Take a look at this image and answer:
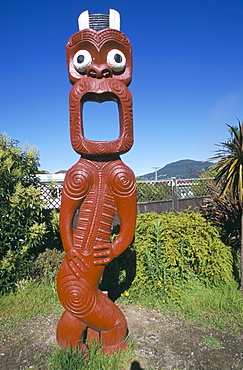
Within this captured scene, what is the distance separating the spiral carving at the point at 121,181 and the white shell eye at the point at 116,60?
114cm

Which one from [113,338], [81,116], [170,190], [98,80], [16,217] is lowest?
[113,338]

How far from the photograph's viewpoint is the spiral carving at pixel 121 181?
313 cm

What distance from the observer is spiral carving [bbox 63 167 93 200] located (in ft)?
10.1

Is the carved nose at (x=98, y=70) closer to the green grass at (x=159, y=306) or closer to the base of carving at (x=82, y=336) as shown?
the base of carving at (x=82, y=336)

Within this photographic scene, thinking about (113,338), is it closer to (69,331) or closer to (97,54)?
(69,331)

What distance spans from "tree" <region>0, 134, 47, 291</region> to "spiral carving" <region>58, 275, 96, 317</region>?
7.95 ft

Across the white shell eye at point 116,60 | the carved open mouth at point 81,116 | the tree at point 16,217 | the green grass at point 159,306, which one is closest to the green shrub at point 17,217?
the tree at point 16,217

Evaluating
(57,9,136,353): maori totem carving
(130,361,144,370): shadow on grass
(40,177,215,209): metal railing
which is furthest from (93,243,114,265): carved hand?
(40,177,215,209): metal railing

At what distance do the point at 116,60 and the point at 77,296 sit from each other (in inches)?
102

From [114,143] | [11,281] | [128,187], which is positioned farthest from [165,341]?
[11,281]

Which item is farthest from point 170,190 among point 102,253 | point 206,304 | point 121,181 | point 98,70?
point 98,70

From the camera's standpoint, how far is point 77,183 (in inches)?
121

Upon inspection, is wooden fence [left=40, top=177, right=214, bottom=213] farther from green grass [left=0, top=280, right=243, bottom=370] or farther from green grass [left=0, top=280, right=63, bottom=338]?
green grass [left=0, top=280, right=243, bottom=370]

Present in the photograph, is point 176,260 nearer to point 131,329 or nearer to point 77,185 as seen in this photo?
point 131,329
